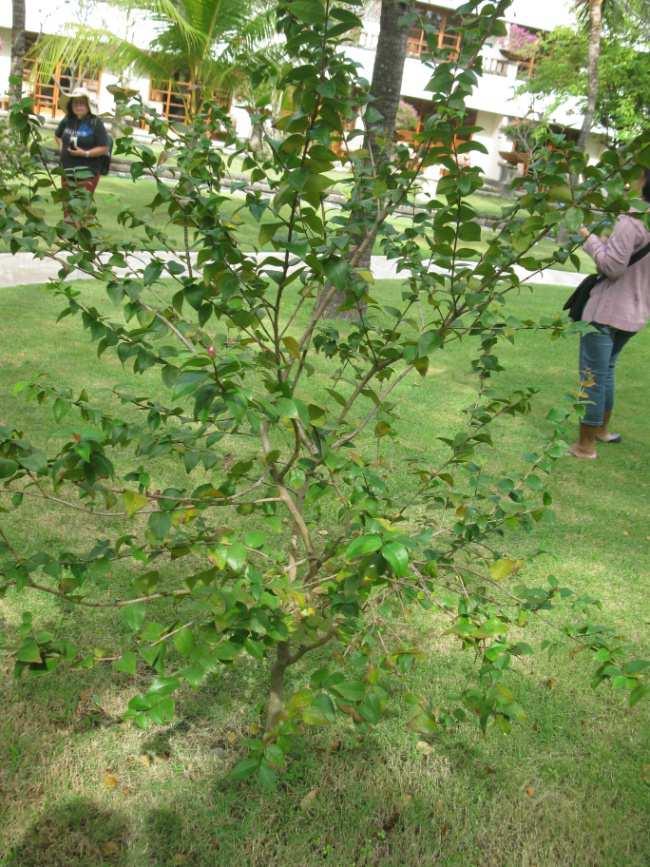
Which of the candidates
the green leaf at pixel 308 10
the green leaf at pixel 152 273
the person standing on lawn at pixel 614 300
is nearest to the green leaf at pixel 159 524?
the green leaf at pixel 152 273

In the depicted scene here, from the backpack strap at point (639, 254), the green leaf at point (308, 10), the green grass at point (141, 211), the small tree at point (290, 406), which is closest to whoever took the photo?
the green leaf at point (308, 10)

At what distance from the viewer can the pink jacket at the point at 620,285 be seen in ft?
16.8

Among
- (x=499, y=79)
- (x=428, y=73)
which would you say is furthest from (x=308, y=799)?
(x=499, y=79)

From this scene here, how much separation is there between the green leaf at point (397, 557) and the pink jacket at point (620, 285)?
3.89 m

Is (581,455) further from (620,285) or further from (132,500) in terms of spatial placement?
(132,500)

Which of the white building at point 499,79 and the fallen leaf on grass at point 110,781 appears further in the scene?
the white building at point 499,79

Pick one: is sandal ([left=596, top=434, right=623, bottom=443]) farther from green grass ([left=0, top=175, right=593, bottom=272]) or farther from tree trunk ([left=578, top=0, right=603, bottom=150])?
tree trunk ([left=578, top=0, right=603, bottom=150])

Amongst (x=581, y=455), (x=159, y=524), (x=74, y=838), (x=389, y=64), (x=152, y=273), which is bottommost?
(x=74, y=838)

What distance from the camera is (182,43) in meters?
17.9

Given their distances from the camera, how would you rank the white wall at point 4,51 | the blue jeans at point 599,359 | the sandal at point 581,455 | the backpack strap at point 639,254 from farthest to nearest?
the white wall at point 4,51, the sandal at point 581,455, the blue jeans at point 599,359, the backpack strap at point 639,254

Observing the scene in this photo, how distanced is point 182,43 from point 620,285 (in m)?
15.1

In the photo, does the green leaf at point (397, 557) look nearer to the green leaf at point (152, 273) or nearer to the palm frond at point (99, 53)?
the green leaf at point (152, 273)

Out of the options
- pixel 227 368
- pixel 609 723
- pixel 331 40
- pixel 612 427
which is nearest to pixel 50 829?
pixel 227 368

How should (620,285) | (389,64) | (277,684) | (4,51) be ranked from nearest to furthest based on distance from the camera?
(277,684), (620,285), (389,64), (4,51)
